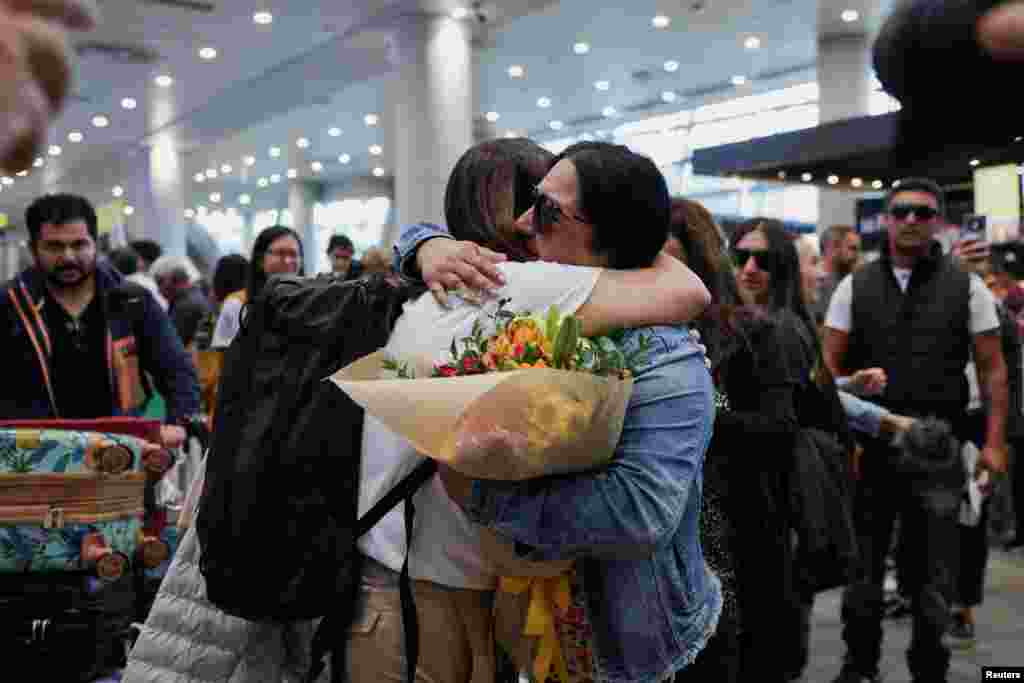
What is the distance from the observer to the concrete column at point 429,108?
11.9 meters

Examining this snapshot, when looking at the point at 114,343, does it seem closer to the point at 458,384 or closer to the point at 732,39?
the point at 458,384

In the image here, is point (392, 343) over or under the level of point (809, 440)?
over

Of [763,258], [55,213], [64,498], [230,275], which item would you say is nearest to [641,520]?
[64,498]

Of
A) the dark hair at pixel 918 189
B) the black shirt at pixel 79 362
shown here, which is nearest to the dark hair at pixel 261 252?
the black shirt at pixel 79 362

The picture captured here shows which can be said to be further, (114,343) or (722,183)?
(722,183)

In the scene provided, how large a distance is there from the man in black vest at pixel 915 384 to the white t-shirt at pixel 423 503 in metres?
2.83

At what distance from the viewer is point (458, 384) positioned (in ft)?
4.92

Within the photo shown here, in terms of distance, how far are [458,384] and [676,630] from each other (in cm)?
54

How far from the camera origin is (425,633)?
1746 millimetres

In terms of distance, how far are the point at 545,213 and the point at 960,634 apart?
4351mm

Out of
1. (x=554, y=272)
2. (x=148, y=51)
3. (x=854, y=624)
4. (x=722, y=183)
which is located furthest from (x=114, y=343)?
(x=722, y=183)

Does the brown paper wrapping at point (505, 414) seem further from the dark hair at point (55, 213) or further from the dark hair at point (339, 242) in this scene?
the dark hair at point (339, 242)

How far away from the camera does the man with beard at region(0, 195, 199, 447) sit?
3566mm

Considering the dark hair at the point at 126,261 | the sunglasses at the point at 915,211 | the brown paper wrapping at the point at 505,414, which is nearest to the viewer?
the brown paper wrapping at the point at 505,414
